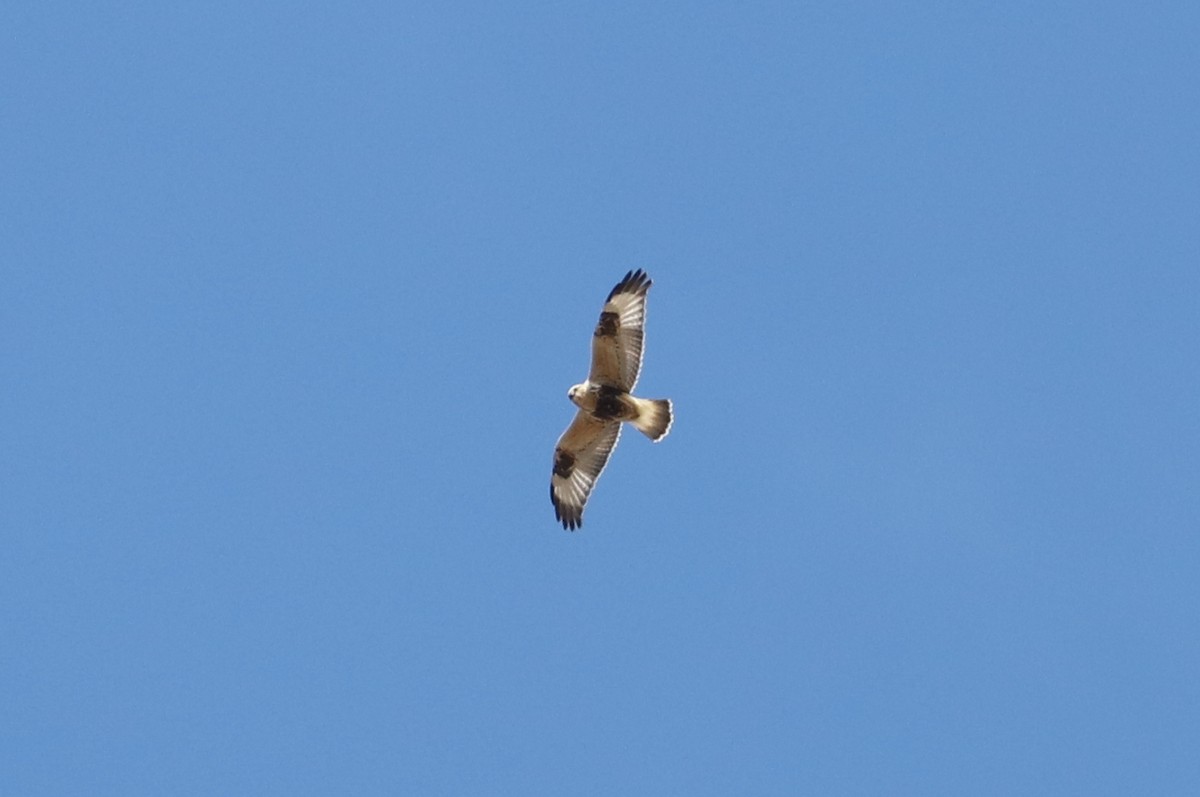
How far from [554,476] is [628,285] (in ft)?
9.31

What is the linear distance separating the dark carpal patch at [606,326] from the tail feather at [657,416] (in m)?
0.97

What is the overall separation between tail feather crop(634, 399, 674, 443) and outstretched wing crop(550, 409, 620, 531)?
49 cm

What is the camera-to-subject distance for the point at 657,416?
22609mm

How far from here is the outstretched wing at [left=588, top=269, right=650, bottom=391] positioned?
870 inches

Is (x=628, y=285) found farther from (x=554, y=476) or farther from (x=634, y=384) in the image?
(x=554, y=476)

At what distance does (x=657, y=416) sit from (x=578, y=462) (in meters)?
1.52

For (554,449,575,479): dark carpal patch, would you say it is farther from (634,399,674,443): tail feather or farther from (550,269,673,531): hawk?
(634,399,674,443): tail feather

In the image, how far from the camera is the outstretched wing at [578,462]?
2319 centimetres

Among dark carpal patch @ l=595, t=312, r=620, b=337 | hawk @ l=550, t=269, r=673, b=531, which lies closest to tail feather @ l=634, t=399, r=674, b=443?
hawk @ l=550, t=269, r=673, b=531

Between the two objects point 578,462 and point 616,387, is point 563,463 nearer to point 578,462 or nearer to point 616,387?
point 578,462

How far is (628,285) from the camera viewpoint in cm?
2233

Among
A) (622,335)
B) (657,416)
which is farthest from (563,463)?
(622,335)

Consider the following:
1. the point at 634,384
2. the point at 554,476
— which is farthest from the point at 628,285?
the point at 554,476

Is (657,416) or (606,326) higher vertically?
(606,326)
